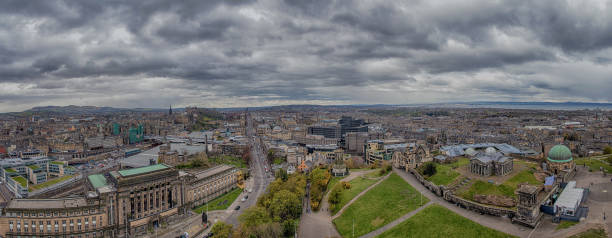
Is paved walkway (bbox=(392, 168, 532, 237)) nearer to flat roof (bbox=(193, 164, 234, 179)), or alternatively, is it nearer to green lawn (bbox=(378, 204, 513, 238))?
green lawn (bbox=(378, 204, 513, 238))

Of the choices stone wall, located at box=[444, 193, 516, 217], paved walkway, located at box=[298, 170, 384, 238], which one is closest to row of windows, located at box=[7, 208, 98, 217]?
paved walkway, located at box=[298, 170, 384, 238]

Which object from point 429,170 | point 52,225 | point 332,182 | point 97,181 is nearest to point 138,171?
point 97,181

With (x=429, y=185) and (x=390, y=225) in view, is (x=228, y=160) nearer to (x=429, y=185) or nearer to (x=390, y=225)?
(x=429, y=185)

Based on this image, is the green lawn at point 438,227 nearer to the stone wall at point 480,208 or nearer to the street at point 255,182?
the stone wall at point 480,208

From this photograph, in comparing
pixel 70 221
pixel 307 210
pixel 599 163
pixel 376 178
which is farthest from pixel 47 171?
pixel 599 163

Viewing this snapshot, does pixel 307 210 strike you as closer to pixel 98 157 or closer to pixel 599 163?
pixel 599 163
